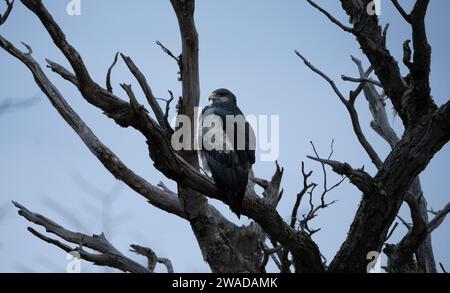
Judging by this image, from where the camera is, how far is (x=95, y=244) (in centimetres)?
674

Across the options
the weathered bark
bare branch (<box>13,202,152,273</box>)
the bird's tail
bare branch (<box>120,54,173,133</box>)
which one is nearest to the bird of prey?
the bird's tail

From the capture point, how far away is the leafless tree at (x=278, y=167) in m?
5.06

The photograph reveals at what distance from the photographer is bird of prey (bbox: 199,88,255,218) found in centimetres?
572

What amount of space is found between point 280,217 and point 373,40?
206cm

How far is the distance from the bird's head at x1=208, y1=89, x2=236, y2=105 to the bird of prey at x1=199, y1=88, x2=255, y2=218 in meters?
0.93

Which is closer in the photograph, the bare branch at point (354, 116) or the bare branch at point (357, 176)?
the bare branch at point (357, 176)

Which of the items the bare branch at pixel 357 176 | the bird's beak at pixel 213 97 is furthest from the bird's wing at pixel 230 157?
the bird's beak at pixel 213 97

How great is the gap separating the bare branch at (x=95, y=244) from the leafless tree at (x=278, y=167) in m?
0.01

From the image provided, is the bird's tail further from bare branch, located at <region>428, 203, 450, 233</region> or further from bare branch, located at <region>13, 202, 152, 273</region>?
bare branch, located at <region>428, 203, 450, 233</region>

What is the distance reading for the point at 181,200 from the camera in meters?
6.34

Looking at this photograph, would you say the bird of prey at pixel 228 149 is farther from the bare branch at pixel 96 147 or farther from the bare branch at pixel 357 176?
the bare branch at pixel 357 176

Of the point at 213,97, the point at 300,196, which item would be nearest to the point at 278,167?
the point at 300,196
